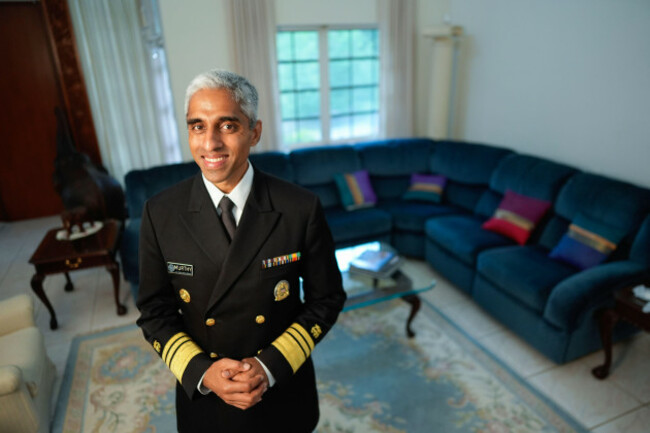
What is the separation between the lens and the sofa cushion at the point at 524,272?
94.1 inches

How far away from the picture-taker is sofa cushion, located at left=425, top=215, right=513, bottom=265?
2.94m

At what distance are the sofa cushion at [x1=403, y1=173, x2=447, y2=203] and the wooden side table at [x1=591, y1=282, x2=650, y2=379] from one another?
1.82 meters

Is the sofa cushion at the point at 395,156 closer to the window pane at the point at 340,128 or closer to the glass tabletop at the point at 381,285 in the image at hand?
the window pane at the point at 340,128

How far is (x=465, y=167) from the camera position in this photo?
12.2 feet

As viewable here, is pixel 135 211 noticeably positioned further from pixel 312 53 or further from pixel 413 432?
pixel 413 432

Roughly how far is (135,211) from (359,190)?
195 centimetres

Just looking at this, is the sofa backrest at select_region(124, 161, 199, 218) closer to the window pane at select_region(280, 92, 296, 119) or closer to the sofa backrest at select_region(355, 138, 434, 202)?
the window pane at select_region(280, 92, 296, 119)

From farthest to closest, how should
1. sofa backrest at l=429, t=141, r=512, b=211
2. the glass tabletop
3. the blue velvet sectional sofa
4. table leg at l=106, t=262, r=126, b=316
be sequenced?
sofa backrest at l=429, t=141, r=512, b=211, table leg at l=106, t=262, r=126, b=316, the glass tabletop, the blue velvet sectional sofa

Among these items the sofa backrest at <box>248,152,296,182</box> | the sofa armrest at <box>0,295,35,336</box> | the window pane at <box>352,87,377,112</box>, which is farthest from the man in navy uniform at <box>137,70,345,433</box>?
the window pane at <box>352,87,377,112</box>

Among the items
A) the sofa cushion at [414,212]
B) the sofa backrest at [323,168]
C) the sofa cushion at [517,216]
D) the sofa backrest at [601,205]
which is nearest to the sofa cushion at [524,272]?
the sofa cushion at [517,216]

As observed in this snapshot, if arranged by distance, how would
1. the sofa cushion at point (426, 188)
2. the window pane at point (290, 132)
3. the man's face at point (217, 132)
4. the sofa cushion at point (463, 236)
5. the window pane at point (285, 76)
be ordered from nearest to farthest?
the man's face at point (217, 132) → the sofa cushion at point (463, 236) → the sofa cushion at point (426, 188) → the window pane at point (285, 76) → the window pane at point (290, 132)

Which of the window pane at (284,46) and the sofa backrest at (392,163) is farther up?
the window pane at (284,46)

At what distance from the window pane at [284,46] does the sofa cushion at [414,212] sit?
6.02 feet

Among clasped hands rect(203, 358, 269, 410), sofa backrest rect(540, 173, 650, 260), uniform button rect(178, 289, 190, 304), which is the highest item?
uniform button rect(178, 289, 190, 304)
